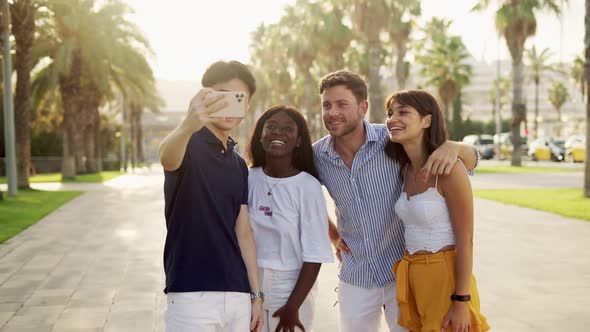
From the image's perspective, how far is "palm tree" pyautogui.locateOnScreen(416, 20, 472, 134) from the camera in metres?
52.4

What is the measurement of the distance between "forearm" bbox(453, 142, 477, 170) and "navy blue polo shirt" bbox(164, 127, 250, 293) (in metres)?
1.23

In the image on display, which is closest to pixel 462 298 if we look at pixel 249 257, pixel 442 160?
pixel 442 160

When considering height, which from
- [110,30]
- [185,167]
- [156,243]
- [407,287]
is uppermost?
[110,30]

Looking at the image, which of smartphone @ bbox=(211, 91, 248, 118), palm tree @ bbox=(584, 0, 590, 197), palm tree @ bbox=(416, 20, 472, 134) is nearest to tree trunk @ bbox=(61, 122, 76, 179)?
palm tree @ bbox=(584, 0, 590, 197)

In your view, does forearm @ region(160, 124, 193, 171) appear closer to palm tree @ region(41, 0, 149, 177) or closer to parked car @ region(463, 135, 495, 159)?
palm tree @ region(41, 0, 149, 177)

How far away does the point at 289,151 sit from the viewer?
3318 millimetres

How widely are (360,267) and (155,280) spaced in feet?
16.0

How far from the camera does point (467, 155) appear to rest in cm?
356

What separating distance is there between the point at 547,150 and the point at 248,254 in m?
47.1

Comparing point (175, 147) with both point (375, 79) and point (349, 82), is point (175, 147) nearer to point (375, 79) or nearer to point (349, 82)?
point (349, 82)

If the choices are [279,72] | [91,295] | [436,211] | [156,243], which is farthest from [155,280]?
[279,72]

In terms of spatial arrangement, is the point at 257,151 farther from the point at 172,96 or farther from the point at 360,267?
the point at 172,96

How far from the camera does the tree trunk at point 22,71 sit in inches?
946

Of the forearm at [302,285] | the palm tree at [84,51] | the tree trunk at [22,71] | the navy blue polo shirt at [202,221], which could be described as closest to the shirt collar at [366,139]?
the forearm at [302,285]
